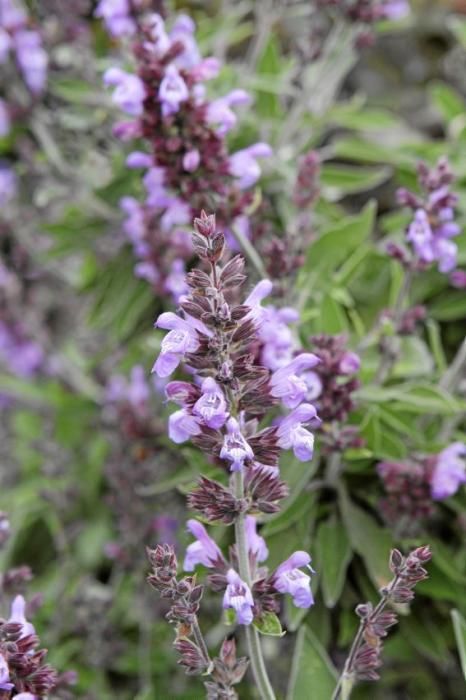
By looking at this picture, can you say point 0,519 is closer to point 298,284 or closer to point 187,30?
point 298,284

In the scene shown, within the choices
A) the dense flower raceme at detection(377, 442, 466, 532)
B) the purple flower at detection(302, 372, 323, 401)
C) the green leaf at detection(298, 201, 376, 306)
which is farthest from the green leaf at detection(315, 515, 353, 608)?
the green leaf at detection(298, 201, 376, 306)

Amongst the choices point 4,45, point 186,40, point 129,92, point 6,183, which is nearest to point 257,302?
point 129,92

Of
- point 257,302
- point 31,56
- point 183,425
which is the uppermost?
point 31,56

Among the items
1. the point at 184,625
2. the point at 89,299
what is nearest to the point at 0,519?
the point at 184,625

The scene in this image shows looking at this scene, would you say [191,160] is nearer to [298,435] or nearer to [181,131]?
[181,131]

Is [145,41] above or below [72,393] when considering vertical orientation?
above

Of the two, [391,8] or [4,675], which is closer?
[4,675]

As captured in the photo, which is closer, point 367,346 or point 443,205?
point 443,205
